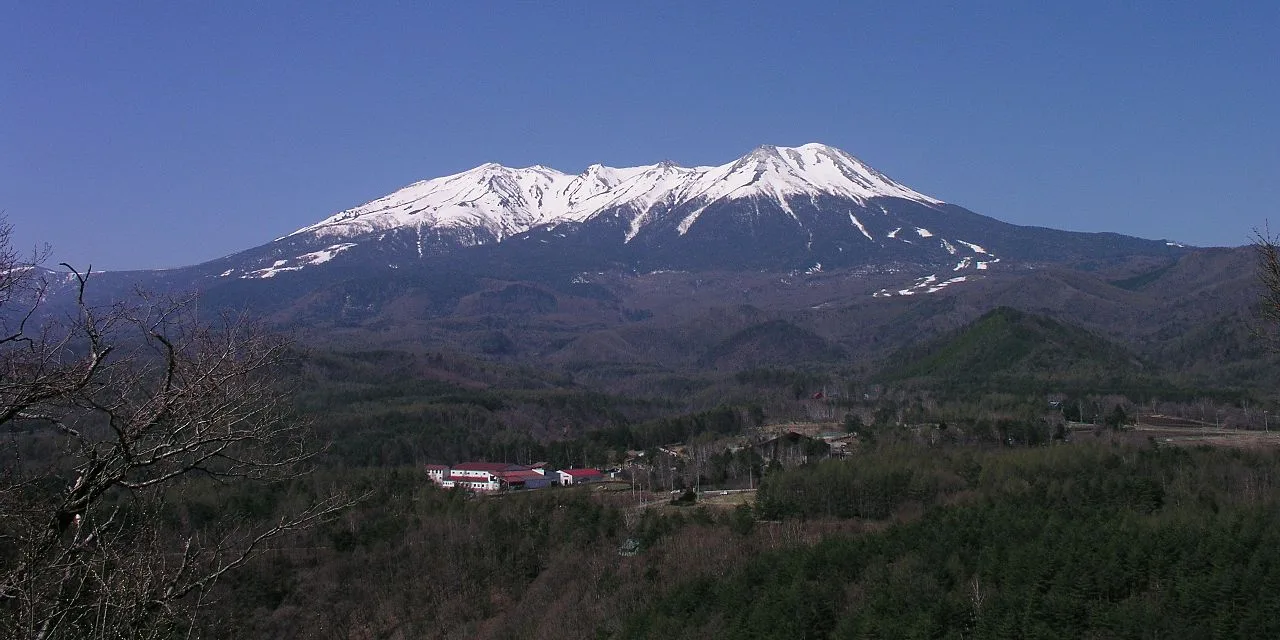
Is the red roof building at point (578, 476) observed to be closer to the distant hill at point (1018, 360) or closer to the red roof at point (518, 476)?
the red roof at point (518, 476)

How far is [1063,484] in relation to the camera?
45.6m

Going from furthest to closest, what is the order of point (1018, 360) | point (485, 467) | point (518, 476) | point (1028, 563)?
point (1018, 360) < point (485, 467) < point (518, 476) < point (1028, 563)

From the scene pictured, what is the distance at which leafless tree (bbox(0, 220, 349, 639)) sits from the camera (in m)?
7.05

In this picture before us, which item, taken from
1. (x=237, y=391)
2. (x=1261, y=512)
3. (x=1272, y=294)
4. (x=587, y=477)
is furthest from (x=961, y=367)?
(x=237, y=391)

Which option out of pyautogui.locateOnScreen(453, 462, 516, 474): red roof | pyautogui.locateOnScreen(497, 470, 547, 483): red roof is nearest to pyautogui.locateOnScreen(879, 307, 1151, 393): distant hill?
pyautogui.locateOnScreen(497, 470, 547, 483): red roof

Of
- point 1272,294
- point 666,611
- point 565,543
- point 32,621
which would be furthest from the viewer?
point 565,543

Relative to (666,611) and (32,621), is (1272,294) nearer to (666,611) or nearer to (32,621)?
(32,621)

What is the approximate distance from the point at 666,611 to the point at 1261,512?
21088 millimetres

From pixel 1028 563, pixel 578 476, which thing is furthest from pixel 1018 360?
pixel 1028 563

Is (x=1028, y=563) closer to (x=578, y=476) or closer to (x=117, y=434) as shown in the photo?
(x=117, y=434)

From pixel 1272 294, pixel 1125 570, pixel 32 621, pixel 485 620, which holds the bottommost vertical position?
pixel 485 620

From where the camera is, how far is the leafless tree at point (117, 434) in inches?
278

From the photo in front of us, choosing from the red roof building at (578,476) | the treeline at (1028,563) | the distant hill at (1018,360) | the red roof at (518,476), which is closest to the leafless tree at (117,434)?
the treeline at (1028,563)

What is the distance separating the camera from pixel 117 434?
23.4 feet
